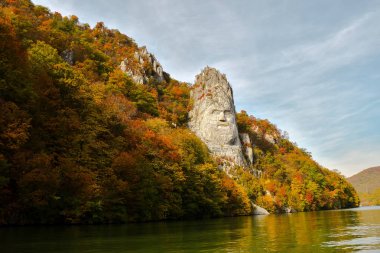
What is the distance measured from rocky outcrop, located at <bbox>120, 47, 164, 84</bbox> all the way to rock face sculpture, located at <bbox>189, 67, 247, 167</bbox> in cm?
1606

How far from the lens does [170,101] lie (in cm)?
13800

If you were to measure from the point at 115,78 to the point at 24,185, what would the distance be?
65645mm

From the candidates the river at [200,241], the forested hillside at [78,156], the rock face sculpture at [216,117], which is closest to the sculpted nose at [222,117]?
the rock face sculpture at [216,117]

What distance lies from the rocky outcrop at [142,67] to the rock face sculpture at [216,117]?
52.7 ft

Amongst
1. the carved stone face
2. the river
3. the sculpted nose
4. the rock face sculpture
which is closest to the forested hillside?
the river

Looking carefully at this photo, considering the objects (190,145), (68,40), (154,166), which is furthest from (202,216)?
(68,40)

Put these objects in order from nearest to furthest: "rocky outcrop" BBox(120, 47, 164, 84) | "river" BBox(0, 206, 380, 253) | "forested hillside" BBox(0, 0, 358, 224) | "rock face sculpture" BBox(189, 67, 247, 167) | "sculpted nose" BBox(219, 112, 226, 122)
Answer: "river" BBox(0, 206, 380, 253) < "forested hillside" BBox(0, 0, 358, 224) < "rocky outcrop" BBox(120, 47, 164, 84) < "rock face sculpture" BBox(189, 67, 247, 167) < "sculpted nose" BBox(219, 112, 226, 122)

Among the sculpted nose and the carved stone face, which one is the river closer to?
the carved stone face

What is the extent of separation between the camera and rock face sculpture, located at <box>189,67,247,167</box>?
12451 cm

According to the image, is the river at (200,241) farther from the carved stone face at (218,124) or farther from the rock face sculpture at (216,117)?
the carved stone face at (218,124)

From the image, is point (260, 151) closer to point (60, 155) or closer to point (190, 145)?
point (190, 145)

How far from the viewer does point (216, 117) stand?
130 meters

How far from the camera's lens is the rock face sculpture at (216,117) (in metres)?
125

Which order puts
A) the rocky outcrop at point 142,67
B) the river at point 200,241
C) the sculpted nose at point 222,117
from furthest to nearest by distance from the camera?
the sculpted nose at point 222,117 < the rocky outcrop at point 142,67 < the river at point 200,241
